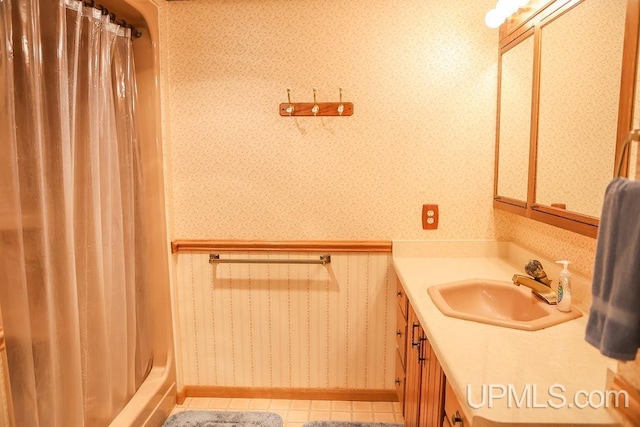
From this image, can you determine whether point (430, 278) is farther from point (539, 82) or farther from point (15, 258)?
point (15, 258)

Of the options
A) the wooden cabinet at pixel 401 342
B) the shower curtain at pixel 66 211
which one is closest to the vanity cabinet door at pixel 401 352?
the wooden cabinet at pixel 401 342

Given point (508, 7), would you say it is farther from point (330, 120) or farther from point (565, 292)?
point (565, 292)

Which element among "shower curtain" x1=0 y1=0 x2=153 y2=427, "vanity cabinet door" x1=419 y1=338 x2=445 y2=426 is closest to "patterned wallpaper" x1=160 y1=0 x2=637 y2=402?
"shower curtain" x1=0 y1=0 x2=153 y2=427

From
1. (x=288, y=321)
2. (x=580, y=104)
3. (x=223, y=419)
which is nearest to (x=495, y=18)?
(x=580, y=104)

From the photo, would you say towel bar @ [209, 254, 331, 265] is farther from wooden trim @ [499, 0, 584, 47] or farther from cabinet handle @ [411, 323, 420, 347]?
wooden trim @ [499, 0, 584, 47]

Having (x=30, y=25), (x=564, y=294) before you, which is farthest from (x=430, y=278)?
(x=30, y=25)

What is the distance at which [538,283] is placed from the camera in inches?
59.7

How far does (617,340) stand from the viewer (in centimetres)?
71

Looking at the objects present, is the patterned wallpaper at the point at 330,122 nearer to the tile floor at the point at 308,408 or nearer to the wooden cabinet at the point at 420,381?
the wooden cabinet at the point at 420,381

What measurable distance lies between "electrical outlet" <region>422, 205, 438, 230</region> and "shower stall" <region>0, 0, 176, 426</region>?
1400mm

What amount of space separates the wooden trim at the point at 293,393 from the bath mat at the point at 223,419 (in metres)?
0.14

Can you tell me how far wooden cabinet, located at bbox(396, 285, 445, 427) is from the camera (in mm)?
1279

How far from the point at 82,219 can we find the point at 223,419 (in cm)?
130

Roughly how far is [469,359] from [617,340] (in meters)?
0.43
